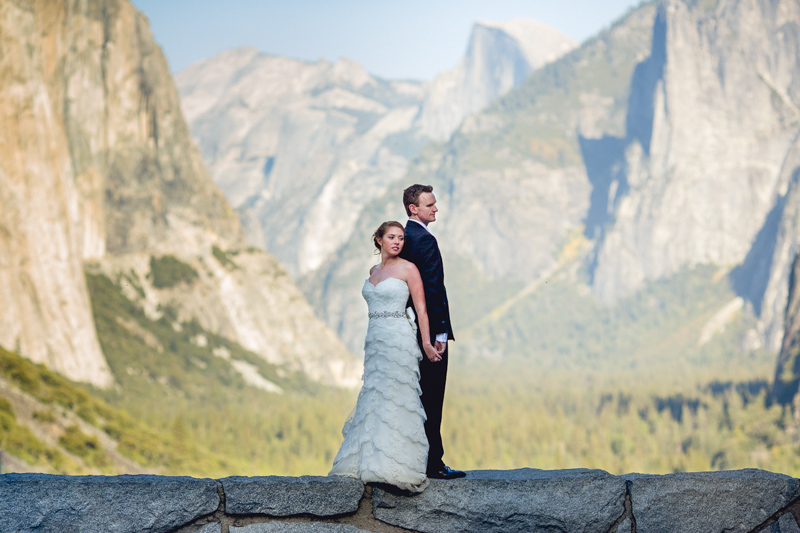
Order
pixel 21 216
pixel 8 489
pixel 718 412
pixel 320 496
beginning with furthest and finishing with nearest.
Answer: pixel 718 412 → pixel 21 216 → pixel 320 496 → pixel 8 489

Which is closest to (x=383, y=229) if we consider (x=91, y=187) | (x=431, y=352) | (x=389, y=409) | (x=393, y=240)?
(x=393, y=240)

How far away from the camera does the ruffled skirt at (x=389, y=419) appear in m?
6.65

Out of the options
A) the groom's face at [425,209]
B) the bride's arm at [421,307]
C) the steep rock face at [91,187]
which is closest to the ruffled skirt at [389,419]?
the bride's arm at [421,307]

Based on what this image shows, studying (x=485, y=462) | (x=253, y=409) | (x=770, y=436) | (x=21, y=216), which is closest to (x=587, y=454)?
(x=485, y=462)

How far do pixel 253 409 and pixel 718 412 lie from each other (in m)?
78.4

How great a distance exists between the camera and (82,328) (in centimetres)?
8381

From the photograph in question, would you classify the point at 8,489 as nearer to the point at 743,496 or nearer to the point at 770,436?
the point at 743,496

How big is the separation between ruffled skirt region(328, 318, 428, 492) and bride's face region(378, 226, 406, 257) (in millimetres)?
665

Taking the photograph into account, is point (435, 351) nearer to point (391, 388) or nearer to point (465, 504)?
point (391, 388)

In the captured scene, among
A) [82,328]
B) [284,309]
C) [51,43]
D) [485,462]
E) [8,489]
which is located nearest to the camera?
[8,489]

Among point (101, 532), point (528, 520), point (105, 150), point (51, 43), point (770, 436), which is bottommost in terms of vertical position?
point (101, 532)

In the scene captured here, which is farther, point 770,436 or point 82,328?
point 770,436

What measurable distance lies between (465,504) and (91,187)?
375ft

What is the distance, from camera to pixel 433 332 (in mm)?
7500
